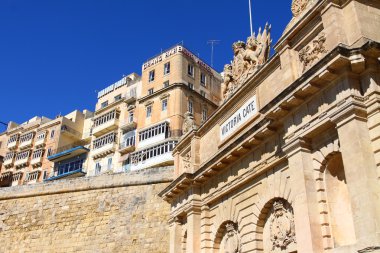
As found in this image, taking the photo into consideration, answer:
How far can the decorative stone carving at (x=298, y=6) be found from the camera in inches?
450

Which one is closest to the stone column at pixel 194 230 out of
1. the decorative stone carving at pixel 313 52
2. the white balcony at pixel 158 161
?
the decorative stone carving at pixel 313 52

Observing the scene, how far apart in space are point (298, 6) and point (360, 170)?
17.4 ft

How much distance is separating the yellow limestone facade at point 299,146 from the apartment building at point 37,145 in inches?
1493

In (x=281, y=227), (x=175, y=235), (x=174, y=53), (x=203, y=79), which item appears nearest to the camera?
(x=281, y=227)

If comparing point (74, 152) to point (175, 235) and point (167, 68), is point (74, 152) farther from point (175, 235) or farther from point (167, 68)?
Result: point (175, 235)

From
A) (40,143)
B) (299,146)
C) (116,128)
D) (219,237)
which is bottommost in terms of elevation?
(219,237)

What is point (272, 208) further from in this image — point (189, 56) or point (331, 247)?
point (189, 56)

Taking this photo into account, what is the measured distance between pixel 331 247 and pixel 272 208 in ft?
9.54

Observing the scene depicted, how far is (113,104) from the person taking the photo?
4612 centimetres

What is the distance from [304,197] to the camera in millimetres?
9648

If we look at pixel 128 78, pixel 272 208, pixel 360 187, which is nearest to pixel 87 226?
pixel 272 208

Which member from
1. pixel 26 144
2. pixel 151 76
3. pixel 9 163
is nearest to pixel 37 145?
pixel 26 144

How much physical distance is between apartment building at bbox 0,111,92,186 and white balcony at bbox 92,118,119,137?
6.07 meters

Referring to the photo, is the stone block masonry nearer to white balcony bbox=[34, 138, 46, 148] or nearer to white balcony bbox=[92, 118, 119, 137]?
white balcony bbox=[92, 118, 119, 137]
